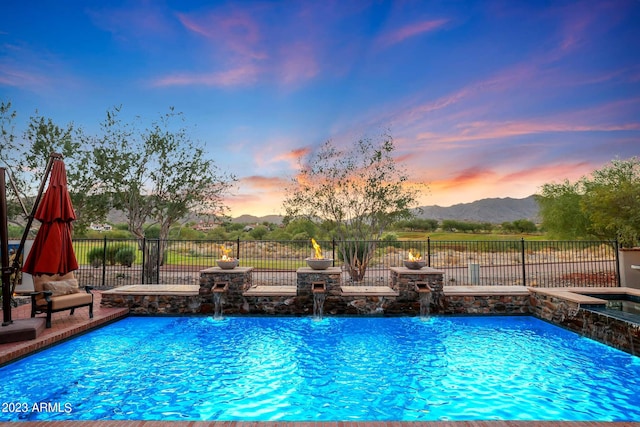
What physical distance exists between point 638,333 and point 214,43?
44.4 feet

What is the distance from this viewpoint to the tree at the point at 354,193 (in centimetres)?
1414

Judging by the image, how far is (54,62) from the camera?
11.5 m

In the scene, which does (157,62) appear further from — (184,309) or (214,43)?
(184,309)

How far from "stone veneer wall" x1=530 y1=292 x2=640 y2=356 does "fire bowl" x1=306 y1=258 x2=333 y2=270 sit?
16.7 feet

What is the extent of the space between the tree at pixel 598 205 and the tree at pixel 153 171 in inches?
675

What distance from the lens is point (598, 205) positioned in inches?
568

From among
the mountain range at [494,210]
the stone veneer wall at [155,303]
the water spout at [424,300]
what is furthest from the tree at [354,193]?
the mountain range at [494,210]

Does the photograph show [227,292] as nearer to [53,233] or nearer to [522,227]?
[53,233]

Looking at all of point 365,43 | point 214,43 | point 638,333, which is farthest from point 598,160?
point 214,43

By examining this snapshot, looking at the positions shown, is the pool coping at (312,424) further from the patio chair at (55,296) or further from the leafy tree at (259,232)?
the leafy tree at (259,232)

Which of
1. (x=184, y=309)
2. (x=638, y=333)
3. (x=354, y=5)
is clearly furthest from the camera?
(x=354, y=5)

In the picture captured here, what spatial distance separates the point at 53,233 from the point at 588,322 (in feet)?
34.3

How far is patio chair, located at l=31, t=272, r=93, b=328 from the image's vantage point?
20.1ft

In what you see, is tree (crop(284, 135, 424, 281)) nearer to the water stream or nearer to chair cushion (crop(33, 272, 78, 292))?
the water stream
